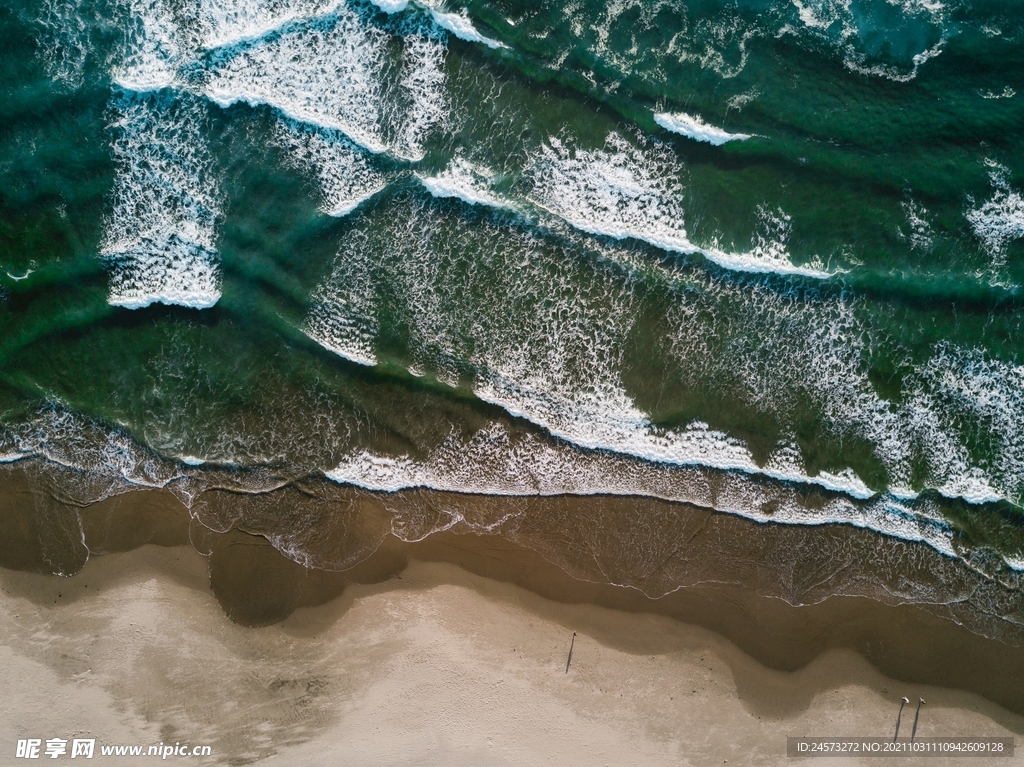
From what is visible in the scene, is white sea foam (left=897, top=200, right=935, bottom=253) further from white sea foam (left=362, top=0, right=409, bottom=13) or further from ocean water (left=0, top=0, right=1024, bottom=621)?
white sea foam (left=362, top=0, right=409, bottom=13)

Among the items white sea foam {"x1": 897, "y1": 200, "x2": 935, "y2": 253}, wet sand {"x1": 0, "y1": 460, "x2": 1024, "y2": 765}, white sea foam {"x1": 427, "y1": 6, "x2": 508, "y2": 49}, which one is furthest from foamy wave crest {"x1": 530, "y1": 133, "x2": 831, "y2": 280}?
wet sand {"x1": 0, "y1": 460, "x2": 1024, "y2": 765}

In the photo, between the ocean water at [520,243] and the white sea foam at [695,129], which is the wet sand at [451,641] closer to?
the ocean water at [520,243]

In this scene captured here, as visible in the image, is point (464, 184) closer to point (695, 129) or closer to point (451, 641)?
point (695, 129)

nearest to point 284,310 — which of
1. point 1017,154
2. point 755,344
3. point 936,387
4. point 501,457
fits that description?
point 501,457

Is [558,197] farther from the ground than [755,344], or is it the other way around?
[558,197]

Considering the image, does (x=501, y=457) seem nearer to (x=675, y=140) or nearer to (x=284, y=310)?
(x=284, y=310)

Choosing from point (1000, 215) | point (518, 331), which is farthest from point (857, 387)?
point (518, 331)
